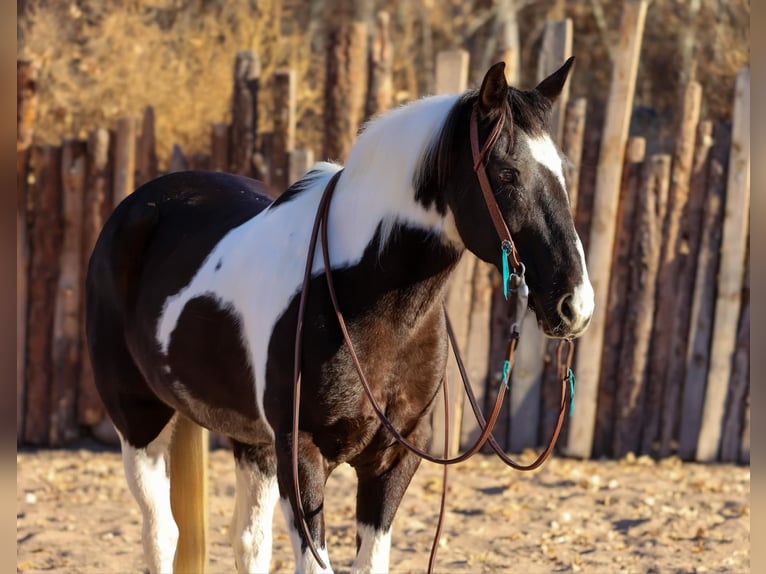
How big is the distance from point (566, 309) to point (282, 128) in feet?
14.3

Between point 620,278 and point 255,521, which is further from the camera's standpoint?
point 620,278

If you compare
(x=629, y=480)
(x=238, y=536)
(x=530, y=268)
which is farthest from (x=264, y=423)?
(x=629, y=480)

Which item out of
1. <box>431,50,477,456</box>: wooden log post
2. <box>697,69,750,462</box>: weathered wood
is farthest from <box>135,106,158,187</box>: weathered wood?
<box>697,69,750,462</box>: weathered wood

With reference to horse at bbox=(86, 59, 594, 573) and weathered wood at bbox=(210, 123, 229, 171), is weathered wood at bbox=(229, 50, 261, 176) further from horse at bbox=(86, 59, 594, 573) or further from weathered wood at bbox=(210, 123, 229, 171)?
horse at bbox=(86, 59, 594, 573)

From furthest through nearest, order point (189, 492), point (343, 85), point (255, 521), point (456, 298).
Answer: point (343, 85) → point (456, 298) → point (189, 492) → point (255, 521)

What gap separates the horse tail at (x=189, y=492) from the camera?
394cm

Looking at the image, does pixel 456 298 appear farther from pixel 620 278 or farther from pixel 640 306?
pixel 640 306

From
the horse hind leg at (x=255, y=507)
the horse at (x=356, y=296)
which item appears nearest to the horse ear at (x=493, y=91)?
the horse at (x=356, y=296)

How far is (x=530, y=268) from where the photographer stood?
263 cm

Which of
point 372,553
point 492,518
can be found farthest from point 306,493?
point 492,518

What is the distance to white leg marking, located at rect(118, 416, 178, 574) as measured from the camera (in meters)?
3.77

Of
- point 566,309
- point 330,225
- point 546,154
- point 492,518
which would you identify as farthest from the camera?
point 492,518

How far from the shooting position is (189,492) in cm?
396

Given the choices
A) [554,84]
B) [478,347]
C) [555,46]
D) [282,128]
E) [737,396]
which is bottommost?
[737,396]
